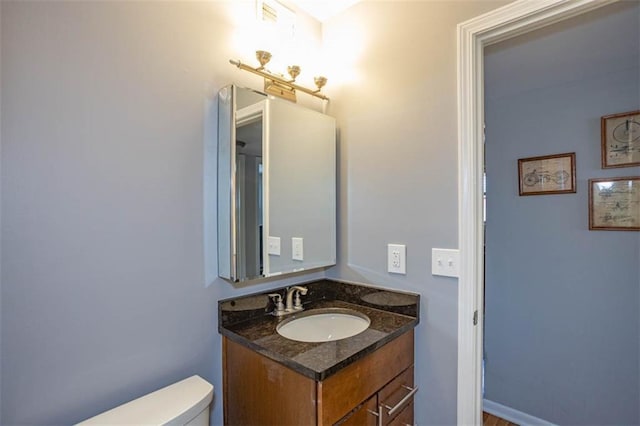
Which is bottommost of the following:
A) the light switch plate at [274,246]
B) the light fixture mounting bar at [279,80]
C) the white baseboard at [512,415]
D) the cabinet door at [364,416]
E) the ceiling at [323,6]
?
the white baseboard at [512,415]

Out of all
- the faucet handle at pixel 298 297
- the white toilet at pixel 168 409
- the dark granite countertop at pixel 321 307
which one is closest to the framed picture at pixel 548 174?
the dark granite countertop at pixel 321 307

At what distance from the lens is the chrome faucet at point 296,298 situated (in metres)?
1.49

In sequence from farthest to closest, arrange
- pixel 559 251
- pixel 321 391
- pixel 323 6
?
pixel 559 251, pixel 323 6, pixel 321 391

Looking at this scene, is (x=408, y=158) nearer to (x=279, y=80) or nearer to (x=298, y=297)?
(x=279, y=80)

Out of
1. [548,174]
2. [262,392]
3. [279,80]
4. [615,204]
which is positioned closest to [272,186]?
[279,80]

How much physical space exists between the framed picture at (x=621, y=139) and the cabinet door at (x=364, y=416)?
77.8 inches

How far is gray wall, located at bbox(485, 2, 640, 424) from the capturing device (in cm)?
179

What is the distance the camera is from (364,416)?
1081mm

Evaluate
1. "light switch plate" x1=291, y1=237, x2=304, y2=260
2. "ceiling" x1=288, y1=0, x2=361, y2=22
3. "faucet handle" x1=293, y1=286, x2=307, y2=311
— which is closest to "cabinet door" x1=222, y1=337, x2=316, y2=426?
"faucet handle" x1=293, y1=286, x2=307, y2=311

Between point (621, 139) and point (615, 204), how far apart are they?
0.39 m

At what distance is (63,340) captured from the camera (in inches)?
36.1

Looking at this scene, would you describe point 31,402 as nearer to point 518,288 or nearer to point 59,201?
point 59,201

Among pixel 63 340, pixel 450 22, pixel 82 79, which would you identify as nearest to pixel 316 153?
pixel 450 22

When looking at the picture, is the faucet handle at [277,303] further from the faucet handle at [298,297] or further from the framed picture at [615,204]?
the framed picture at [615,204]
